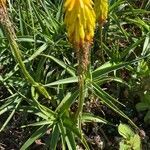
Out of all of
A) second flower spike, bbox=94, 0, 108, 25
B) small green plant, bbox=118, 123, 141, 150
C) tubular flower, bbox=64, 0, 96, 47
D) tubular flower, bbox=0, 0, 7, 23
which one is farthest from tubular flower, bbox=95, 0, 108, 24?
small green plant, bbox=118, 123, 141, 150

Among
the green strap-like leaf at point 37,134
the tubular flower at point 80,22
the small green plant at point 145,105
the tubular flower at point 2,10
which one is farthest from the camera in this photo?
the small green plant at point 145,105

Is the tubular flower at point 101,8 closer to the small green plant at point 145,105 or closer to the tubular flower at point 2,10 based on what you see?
the tubular flower at point 2,10

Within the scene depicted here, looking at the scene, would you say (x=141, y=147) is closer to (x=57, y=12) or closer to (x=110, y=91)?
(x=110, y=91)

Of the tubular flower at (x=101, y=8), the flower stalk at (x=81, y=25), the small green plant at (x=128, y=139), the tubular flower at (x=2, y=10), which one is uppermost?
the tubular flower at (x=2, y=10)

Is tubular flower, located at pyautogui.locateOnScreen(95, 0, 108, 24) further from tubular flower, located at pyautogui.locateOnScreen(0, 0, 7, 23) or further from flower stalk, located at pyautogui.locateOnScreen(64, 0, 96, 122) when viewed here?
tubular flower, located at pyautogui.locateOnScreen(0, 0, 7, 23)

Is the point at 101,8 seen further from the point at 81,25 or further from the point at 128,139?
the point at 128,139

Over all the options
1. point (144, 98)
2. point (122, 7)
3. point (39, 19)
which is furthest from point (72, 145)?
point (122, 7)

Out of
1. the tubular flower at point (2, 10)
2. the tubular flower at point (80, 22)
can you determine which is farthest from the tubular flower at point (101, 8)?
the tubular flower at point (2, 10)
